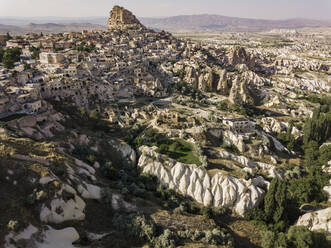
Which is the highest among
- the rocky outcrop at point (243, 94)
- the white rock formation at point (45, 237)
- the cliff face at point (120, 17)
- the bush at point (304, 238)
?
the cliff face at point (120, 17)

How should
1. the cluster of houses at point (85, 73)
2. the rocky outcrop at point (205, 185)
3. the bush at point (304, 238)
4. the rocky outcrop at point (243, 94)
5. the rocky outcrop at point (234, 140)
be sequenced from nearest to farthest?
the bush at point (304, 238), the rocky outcrop at point (205, 185), the cluster of houses at point (85, 73), the rocky outcrop at point (234, 140), the rocky outcrop at point (243, 94)

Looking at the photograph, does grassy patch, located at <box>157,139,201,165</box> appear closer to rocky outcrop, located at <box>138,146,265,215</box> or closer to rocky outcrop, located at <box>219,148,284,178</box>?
rocky outcrop, located at <box>138,146,265,215</box>

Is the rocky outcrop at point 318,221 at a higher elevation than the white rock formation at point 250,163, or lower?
lower

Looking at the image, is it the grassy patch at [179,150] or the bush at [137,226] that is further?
the grassy patch at [179,150]

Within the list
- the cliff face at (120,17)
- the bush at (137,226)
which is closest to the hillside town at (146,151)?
the bush at (137,226)

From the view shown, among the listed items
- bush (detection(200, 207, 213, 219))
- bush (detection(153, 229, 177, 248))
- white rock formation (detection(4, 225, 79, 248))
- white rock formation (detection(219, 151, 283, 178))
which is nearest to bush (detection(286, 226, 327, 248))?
bush (detection(200, 207, 213, 219))

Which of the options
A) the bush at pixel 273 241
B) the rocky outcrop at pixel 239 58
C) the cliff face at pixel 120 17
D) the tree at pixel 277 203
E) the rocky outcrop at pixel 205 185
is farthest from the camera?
the cliff face at pixel 120 17

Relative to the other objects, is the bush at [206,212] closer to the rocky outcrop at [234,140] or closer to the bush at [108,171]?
the bush at [108,171]
